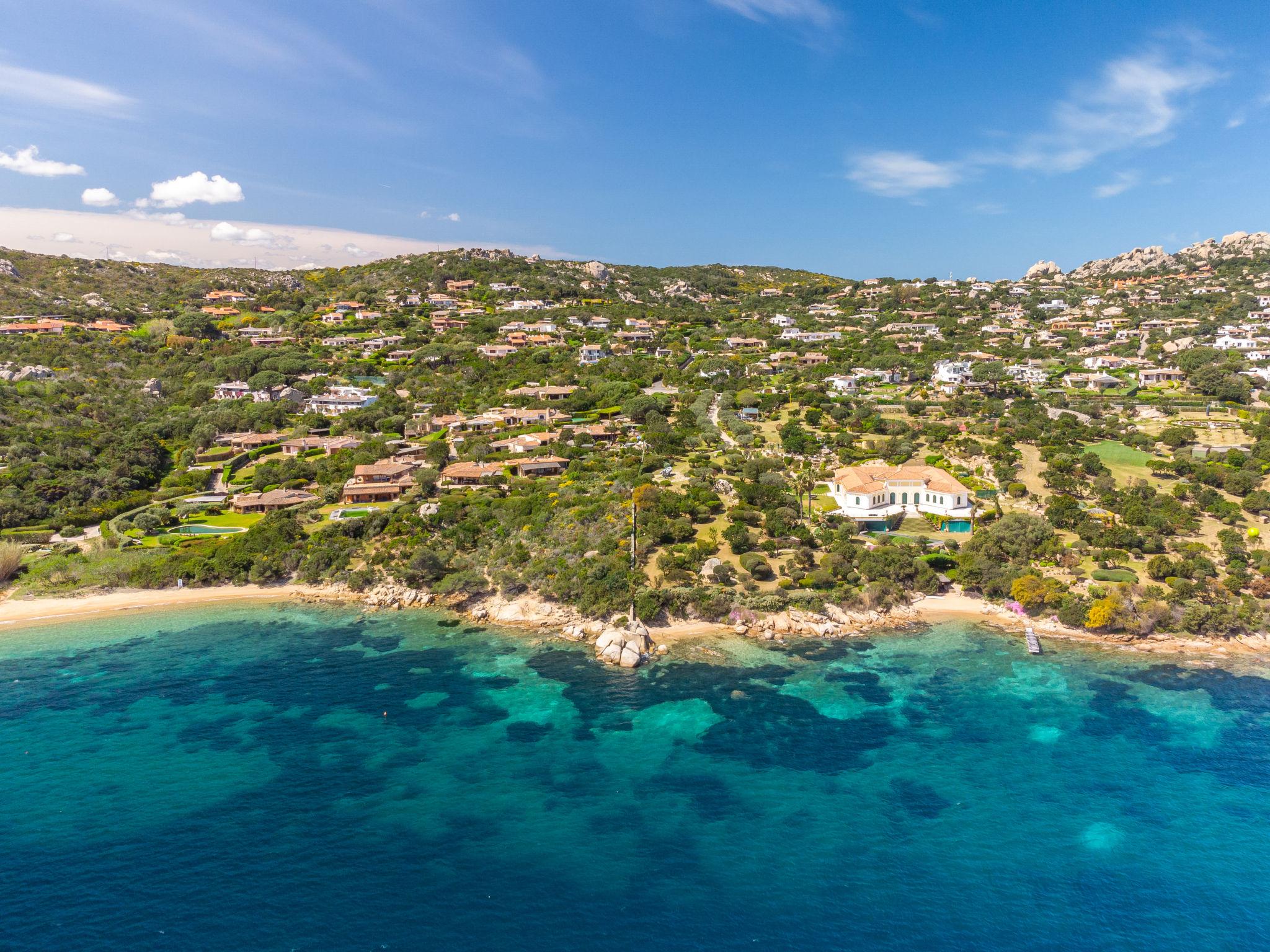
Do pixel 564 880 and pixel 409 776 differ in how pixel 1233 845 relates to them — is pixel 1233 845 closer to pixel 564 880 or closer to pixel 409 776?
pixel 564 880

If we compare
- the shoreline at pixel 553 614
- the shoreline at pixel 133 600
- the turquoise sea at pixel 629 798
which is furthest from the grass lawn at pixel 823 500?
the shoreline at pixel 133 600

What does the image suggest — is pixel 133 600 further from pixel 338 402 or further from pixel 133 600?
pixel 338 402

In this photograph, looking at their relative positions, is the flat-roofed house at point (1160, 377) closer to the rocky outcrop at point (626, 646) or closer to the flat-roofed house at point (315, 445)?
the rocky outcrop at point (626, 646)

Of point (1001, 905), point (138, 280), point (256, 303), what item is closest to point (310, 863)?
point (1001, 905)

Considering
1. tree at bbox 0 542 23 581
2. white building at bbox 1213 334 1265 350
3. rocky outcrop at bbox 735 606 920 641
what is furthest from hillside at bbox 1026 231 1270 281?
tree at bbox 0 542 23 581

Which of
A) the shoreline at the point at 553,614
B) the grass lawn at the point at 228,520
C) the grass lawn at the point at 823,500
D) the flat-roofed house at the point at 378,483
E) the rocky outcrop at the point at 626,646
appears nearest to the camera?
the rocky outcrop at the point at 626,646

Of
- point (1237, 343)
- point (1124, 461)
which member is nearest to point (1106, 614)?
point (1124, 461)
